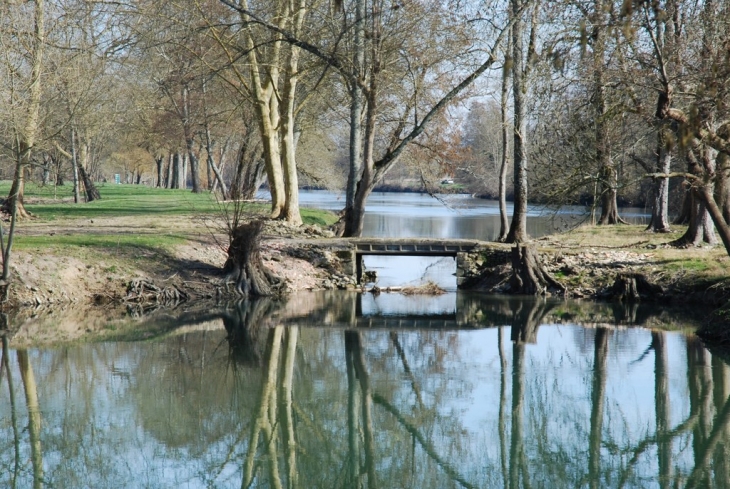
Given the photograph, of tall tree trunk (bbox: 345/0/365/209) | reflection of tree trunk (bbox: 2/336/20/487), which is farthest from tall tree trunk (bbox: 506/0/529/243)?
reflection of tree trunk (bbox: 2/336/20/487)

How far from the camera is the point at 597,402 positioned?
11266 millimetres

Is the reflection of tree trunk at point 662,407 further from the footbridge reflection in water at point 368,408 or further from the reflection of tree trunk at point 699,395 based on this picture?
the reflection of tree trunk at point 699,395

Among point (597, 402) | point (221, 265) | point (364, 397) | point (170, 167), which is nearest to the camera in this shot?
point (597, 402)

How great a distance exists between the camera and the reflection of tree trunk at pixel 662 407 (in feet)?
28.8

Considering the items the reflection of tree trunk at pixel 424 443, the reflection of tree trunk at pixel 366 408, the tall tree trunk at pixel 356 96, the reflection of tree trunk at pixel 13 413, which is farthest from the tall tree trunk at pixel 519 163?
the reflection of tree trunk at pixel 13 413

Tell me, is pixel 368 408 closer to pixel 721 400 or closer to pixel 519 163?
pixel 721 400

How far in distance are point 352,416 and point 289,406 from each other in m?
0.87

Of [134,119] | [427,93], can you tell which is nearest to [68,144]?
[134,119]

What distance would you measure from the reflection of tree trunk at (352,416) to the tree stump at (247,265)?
15.8 feet

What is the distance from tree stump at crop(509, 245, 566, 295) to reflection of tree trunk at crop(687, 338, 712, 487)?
539cm

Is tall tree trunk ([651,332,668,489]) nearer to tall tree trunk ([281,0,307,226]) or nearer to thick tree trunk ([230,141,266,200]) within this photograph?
thick tree trunk ([230,141,266,200])

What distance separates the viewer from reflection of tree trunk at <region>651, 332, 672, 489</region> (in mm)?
8773

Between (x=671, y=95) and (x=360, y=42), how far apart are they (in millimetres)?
8935

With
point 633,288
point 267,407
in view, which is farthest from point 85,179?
point 267,407
